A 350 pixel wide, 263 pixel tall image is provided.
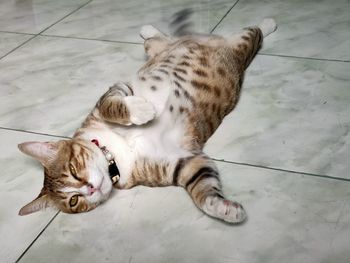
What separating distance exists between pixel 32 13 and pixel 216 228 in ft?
6.96

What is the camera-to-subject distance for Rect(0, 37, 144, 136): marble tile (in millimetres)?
1821

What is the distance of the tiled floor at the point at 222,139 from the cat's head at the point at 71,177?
44 millimetres

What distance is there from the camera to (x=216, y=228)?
125cm

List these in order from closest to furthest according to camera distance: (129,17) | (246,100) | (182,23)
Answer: (246,100) < (182,23) < (129,17)

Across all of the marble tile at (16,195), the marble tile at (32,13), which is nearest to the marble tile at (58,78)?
the marble tile at (16,195)

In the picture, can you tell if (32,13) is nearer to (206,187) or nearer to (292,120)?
(292,120)

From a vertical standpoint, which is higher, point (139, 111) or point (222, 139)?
point (139, 111)

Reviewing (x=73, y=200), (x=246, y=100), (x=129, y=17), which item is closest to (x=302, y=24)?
(x=246, y=100)

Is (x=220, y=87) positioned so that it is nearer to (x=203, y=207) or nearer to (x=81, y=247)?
(x=203, y=207)

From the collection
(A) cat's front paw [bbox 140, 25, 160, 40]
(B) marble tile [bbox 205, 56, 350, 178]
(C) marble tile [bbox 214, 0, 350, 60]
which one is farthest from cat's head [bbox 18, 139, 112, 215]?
(C) marble tile [bbox 214, 0, 350, 60]

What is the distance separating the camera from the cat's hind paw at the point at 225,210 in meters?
1.22

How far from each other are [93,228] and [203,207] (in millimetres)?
321

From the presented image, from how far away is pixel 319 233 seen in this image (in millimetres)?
1200

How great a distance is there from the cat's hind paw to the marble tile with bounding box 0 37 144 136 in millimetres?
689
